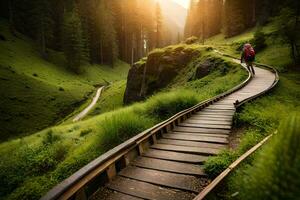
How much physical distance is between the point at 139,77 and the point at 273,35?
18562 mm

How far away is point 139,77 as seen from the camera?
3039 centimetres

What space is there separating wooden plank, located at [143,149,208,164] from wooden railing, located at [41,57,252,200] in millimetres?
255

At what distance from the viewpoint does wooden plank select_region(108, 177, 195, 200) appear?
4.04 m

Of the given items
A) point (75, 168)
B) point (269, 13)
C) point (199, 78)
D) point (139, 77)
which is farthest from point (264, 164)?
point (269, 13)

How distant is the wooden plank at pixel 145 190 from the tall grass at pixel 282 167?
7.22 feet

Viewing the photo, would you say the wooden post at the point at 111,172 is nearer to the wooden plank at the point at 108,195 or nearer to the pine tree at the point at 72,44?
the wooden plank at the point at 108,195

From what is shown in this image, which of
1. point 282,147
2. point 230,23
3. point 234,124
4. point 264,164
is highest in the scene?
point 230,23

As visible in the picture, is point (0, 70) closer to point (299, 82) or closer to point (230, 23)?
point (299, 82)

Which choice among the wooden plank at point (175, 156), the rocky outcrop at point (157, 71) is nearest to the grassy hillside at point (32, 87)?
the rocky outcrop at point (157, 71)

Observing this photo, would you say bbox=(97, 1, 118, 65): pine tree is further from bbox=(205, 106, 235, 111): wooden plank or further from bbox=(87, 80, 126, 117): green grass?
bbox=(205, 106, 235, 111): wooden plank

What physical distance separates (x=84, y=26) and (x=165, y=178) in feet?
184

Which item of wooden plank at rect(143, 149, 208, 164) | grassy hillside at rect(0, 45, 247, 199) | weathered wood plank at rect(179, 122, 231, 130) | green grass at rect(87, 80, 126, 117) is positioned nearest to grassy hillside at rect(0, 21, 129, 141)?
green grass at rect(87, 80, 126, 117)

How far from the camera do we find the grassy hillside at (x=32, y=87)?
25295 mm

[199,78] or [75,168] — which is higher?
[199,78]
